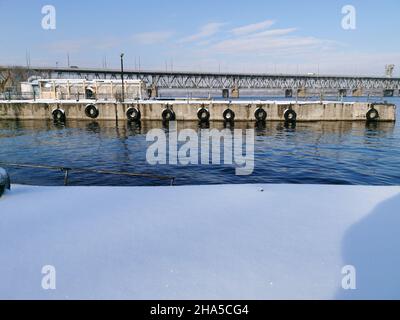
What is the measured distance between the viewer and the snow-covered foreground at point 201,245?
317 cm

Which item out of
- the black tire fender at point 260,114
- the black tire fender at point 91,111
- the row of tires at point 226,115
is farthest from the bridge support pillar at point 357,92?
the black tire fender at point 91,111

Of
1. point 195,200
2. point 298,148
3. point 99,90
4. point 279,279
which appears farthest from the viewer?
point 99,90

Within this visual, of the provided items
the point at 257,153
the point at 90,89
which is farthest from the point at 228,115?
the point at 90,89

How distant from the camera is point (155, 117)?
36.5m

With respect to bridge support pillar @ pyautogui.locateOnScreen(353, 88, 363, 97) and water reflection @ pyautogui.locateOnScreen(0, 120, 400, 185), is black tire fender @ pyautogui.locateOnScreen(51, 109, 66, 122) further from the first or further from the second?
bridge support pillar @ pyautogui.locateOnScreen(353, 88, 363, 97)

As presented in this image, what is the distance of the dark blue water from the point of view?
13383 millimetres

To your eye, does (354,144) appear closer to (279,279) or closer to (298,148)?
(298,148)

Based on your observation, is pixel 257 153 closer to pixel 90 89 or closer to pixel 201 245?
pixel 201 245

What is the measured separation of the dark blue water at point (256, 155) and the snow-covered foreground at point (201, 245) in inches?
265

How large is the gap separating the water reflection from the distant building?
12614 mm

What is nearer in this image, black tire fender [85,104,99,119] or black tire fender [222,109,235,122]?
black tire fender [222,109,235,122]

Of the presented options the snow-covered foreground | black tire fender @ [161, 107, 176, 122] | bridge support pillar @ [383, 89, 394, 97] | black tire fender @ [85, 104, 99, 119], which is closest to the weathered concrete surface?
black tire fender @ [161, 107, 176, 122]
